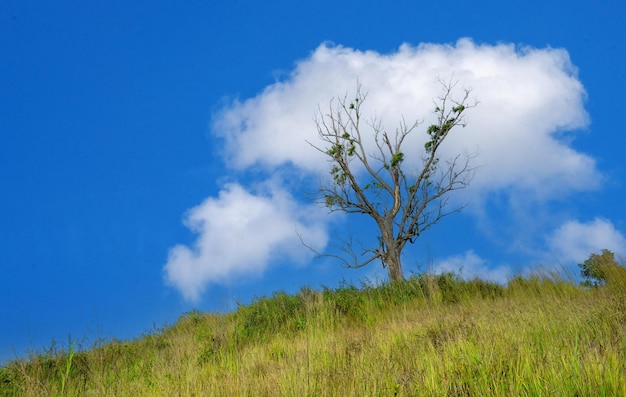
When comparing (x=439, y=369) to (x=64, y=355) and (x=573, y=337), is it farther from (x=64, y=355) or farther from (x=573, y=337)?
(x=64, y=355)

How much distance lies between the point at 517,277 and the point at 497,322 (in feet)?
25.7

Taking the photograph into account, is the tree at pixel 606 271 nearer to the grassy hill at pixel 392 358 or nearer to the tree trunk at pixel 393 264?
the grassy hill at pixel 392 358

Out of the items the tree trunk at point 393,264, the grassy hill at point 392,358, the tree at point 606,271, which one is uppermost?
the tree trunk at point 393,264

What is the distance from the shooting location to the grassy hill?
4289mm

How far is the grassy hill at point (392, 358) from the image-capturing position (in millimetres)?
4289

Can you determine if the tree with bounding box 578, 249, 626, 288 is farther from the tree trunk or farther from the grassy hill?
the tree trunk

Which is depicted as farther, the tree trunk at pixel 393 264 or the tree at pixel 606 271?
the tree trunk at pixel 393 264

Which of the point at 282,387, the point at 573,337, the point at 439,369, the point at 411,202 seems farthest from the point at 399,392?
the point at 411,202

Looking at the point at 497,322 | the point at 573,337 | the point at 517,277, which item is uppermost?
the point at 517,277

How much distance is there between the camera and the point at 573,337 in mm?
5859

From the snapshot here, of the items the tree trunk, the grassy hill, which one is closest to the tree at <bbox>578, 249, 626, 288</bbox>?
the grassy hill

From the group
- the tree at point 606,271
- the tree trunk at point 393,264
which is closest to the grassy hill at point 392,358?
→ the tree at point 606,271

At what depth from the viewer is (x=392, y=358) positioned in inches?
227

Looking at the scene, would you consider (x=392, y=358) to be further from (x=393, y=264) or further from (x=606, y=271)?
(x=393, y=264)
